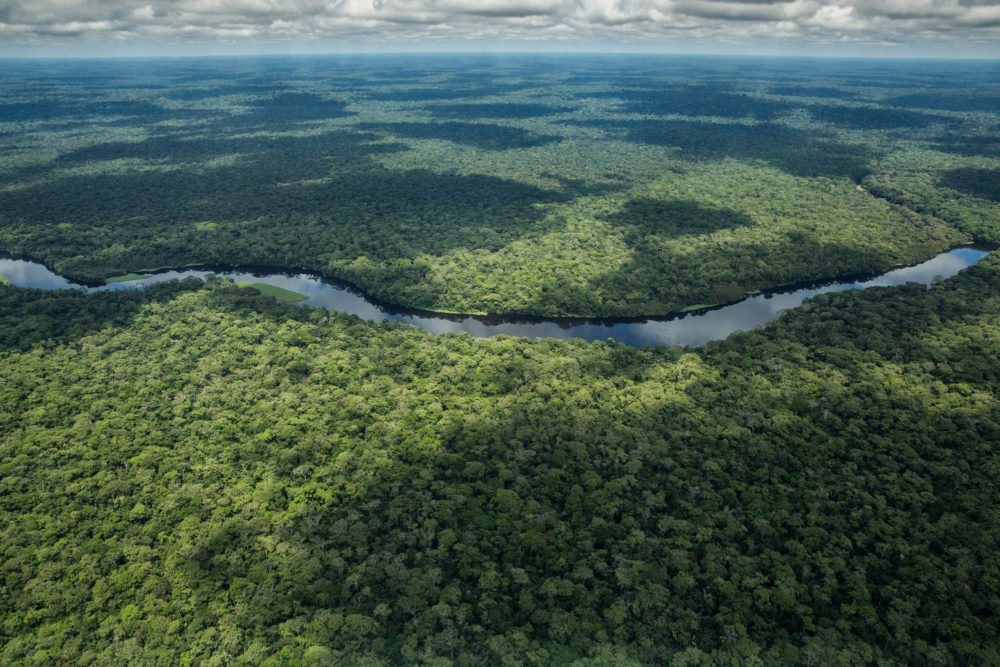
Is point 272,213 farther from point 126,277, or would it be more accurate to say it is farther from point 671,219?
point 671,219

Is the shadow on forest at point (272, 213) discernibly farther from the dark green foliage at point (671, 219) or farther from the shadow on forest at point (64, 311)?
the dark green foliage at point (671, 219)

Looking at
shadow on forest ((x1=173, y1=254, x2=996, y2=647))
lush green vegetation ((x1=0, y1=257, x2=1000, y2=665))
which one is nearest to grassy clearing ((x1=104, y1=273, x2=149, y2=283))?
lush green vegetation ((x1=0, y1=257, x2=1000, y2=665))

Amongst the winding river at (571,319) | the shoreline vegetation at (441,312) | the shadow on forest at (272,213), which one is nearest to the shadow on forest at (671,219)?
the shadow on forest at (272,213)

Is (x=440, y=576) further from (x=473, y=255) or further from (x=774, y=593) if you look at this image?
(x=473, y=255)

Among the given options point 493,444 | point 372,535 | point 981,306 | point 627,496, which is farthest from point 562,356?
point 981,306

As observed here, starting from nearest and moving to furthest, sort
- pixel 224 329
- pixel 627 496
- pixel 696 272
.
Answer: pixel 627 496
pixel 224 329
pixel 696 272

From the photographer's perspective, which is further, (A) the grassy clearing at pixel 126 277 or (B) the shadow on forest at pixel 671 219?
(B) the shadow on forest at pixel 671 219

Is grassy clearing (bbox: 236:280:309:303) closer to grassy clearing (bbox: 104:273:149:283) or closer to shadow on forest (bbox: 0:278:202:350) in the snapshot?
shadow on forest (bbox: 0:278:202:350)
